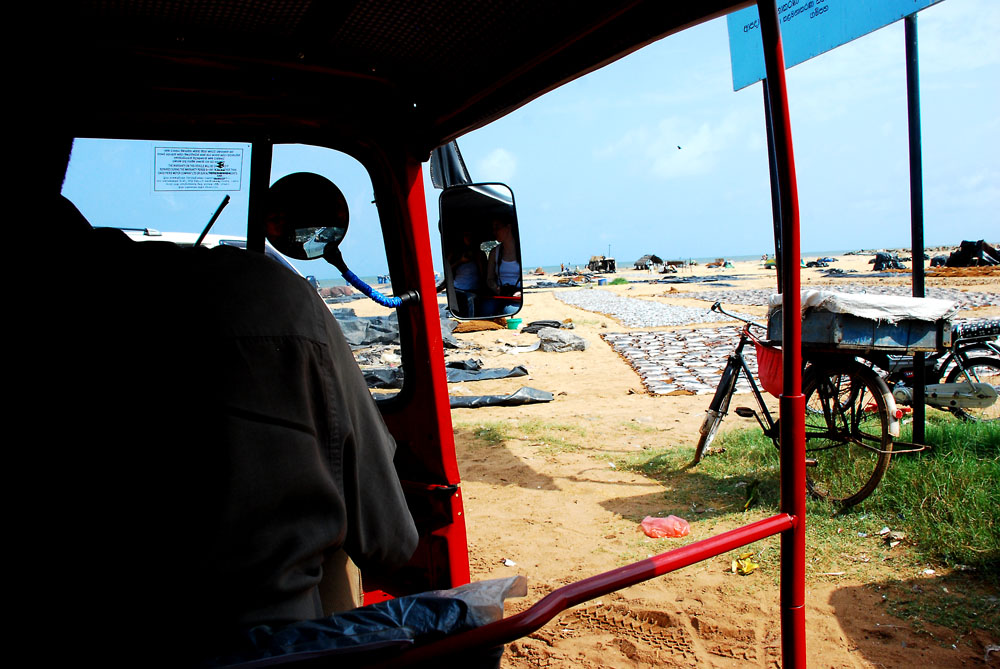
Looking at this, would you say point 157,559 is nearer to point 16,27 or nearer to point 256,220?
point 16,27

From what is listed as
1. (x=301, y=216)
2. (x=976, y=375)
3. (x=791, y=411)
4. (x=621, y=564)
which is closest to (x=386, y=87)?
(x=301, y=216)

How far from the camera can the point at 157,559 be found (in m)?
1.03

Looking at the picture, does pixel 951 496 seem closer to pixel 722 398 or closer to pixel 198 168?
pixel 722 398

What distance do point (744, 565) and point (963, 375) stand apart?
379cm

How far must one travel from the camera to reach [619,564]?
13.9ft

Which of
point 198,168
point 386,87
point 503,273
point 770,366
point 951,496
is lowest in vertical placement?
point 951,496

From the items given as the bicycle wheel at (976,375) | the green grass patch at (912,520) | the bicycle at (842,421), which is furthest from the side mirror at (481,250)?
the bicycle wheel at (976,375)

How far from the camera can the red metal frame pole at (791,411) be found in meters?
1.47

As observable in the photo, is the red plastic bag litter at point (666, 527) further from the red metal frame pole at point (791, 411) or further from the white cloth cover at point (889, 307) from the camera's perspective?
the red metal frame pole at point (791, 411)

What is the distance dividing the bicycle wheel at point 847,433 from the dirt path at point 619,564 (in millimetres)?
1018

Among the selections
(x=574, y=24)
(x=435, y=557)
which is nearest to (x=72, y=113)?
(x=574, y=24)

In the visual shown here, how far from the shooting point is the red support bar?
1.04 metres

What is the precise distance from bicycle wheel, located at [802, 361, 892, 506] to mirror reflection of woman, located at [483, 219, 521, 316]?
3.29 m

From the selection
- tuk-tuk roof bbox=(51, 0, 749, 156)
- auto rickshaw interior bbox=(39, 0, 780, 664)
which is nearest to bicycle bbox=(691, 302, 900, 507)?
auto rickshaw interior bbox=(39, 0, 780, 664)
